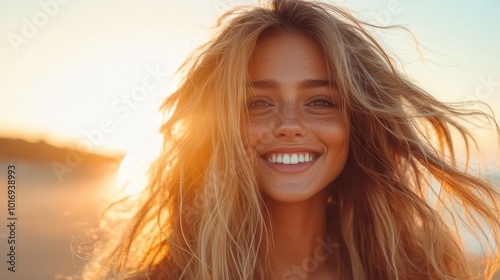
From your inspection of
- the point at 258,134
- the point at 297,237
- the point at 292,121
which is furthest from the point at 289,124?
the point at 297,237

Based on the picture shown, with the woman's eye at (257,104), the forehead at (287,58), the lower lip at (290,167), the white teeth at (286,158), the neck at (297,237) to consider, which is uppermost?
the forehead at (287,58)

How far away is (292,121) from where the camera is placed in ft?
9.78

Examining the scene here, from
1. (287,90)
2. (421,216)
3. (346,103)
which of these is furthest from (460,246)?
(287,90)

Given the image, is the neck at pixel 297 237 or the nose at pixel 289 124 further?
the neck at pixel 297 237

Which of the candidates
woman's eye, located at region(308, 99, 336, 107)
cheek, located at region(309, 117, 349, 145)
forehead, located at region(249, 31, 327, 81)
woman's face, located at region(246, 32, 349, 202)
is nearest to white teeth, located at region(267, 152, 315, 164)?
woman's face, located at region(246, 32, 349, 202)

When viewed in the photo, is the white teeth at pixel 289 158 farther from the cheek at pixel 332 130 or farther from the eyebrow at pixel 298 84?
the eyebrow at pixel 298 84

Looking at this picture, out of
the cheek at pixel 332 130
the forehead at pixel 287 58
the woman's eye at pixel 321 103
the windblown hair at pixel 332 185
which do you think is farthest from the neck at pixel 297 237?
the forehead at pixel 287 58

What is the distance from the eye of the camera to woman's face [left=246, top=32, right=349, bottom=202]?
299cm

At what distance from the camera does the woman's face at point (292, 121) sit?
299 centimetres

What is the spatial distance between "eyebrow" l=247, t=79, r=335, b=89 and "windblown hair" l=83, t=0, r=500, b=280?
4 centimetres

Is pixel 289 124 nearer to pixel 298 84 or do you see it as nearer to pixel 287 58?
pixel 298 84

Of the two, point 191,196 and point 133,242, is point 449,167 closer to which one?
point 191,196

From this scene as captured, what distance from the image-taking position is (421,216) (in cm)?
333

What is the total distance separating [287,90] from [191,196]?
0.67 metres
